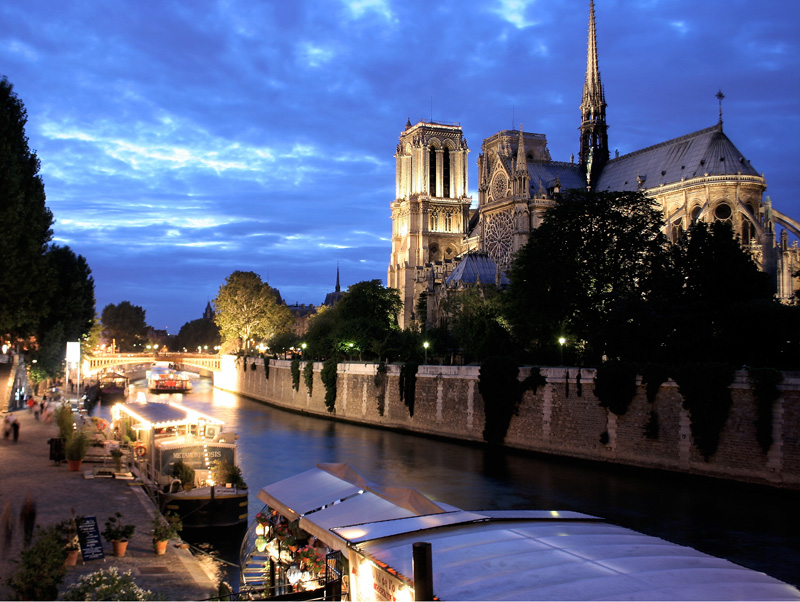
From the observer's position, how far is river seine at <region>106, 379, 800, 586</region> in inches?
755

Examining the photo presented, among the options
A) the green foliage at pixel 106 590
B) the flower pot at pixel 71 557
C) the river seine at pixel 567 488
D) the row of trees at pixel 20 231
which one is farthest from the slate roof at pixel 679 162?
the green foliage at pixel 106 590

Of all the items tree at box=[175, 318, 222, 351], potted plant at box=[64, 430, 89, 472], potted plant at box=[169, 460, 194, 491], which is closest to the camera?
potted plant at box=[169, 460, 194, 491]

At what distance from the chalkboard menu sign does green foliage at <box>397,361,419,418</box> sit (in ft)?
92.2

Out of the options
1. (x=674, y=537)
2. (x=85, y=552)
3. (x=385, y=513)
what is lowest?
(x=674, y=537)

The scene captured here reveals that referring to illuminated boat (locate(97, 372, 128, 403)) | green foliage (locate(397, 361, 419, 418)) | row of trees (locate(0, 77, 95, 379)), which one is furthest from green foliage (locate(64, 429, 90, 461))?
illuminated boat (locate(97, 372, 128, 403))

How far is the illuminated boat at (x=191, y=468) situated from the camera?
62.8ft

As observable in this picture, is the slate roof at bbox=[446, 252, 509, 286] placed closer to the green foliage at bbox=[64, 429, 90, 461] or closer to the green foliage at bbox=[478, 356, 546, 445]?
the green foliage at bbox=[478, 356, 546, 445]

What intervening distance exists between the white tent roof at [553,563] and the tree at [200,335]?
134 metres

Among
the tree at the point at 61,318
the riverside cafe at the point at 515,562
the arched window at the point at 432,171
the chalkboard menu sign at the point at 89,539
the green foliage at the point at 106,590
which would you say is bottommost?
the chalkboard menu sign at the point at 89,539

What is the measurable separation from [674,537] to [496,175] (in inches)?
A: 2219

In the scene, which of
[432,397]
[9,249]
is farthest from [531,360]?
[9,249]

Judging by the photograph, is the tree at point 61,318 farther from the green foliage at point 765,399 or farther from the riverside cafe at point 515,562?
the riverside cafe at point 515,562

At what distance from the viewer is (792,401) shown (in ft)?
75.8

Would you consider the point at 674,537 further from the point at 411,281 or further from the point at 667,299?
the point at 411,281
